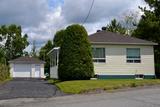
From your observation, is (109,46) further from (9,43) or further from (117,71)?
(9,43)

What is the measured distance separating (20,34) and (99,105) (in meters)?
78.3

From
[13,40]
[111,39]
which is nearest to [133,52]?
[111,39]

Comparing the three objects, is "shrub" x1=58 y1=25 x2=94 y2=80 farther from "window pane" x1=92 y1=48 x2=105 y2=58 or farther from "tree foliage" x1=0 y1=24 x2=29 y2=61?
"tree foliage" x1=0 y1=24 x2=29 y2=61

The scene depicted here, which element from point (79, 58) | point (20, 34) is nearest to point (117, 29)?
point (20, 34)

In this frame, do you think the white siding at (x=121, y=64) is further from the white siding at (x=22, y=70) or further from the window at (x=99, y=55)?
the white siding at (x=22, y=70)

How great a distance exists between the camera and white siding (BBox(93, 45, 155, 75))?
1470 inches

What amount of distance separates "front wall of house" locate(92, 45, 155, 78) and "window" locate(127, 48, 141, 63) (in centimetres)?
29

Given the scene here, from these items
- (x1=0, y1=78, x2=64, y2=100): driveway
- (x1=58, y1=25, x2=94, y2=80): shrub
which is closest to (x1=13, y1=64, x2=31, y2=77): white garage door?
(x1=58, y1=25, x2=94, y2=80): shrub

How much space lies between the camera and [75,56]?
1297 inches

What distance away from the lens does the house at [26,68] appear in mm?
66994

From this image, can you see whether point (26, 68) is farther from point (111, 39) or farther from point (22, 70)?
point (111, 39)

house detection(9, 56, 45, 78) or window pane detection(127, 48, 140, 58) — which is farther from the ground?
window pane detection(127, 48, 140, 58)

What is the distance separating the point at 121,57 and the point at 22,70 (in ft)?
107

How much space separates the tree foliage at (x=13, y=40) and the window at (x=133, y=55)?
56.9 m
